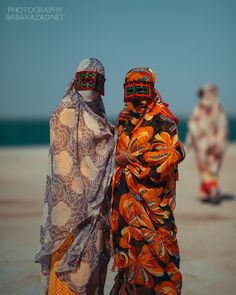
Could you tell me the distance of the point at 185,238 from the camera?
859 cm

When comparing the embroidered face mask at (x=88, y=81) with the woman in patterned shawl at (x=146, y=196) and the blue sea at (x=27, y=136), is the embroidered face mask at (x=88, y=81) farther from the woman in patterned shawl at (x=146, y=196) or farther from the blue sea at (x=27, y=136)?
the blue sea at (x=27, y=136)

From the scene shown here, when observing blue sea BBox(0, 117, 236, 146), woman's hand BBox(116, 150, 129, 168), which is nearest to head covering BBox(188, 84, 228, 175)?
woman's hand BBox(116, 150, 129, 168)

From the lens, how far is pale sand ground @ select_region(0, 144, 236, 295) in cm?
637

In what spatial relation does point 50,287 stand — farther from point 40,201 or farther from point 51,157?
point 40,201

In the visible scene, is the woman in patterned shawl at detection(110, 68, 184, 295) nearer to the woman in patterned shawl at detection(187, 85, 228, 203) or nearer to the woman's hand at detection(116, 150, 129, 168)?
the woman's hand at detection(116, 150, 129, 168)

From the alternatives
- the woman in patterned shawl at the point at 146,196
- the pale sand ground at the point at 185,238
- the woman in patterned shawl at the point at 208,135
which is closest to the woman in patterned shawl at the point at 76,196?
the woman in patterned shawl at the point at 146,196

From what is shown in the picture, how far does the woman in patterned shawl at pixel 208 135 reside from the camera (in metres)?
12.2

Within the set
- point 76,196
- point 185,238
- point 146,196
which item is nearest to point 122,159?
point 146,196

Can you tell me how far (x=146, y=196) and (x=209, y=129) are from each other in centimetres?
813

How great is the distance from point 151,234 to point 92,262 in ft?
1.61

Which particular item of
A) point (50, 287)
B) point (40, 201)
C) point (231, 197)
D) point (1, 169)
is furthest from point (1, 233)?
point (1, 169)

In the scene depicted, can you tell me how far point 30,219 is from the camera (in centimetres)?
998

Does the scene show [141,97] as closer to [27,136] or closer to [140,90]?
[140,90]

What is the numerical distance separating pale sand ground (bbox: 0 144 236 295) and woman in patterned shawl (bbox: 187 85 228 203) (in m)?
0.58
